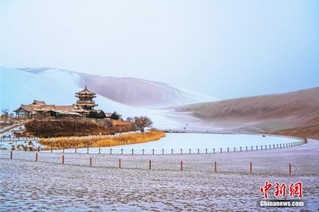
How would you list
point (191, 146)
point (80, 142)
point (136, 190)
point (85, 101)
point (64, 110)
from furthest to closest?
point (85, 101), point (64, 110), point (191, 146), point (80, 142), point (136, 190)

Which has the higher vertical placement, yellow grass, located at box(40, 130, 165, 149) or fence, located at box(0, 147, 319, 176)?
yellow grass, located at box(40, 130, 165, 149)

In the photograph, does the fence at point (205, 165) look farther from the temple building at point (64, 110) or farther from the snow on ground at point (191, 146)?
the temple building at point (64, 110)

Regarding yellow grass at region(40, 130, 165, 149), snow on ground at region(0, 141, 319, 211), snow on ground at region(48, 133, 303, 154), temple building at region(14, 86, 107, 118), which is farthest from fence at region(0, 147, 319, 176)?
temple building at region(14, 86, 107, 118)

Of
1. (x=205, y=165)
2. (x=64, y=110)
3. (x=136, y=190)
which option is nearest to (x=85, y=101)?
(x=64, y=110)

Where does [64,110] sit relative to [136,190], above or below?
Result: above

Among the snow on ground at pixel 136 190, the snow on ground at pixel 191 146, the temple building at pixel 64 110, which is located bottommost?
the snow on ground at pixel 136 190

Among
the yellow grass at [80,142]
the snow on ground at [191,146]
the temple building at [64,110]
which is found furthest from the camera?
the temple building at [64,110]

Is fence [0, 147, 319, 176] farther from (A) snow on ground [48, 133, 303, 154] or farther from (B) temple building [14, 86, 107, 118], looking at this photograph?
(B) temple building [14, 86, 107, 118]

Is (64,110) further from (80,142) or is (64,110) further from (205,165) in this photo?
(205,165)

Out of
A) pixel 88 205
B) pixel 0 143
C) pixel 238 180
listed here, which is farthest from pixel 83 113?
pixel 88 205

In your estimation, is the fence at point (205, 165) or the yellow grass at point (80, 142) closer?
the fence at point (205, 165)

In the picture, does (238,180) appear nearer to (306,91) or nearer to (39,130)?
(39,130)

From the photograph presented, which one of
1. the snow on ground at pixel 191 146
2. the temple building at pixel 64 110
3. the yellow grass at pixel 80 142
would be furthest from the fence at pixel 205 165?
the temple building at pixel 64 110

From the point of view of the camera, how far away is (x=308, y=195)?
55.4ft
